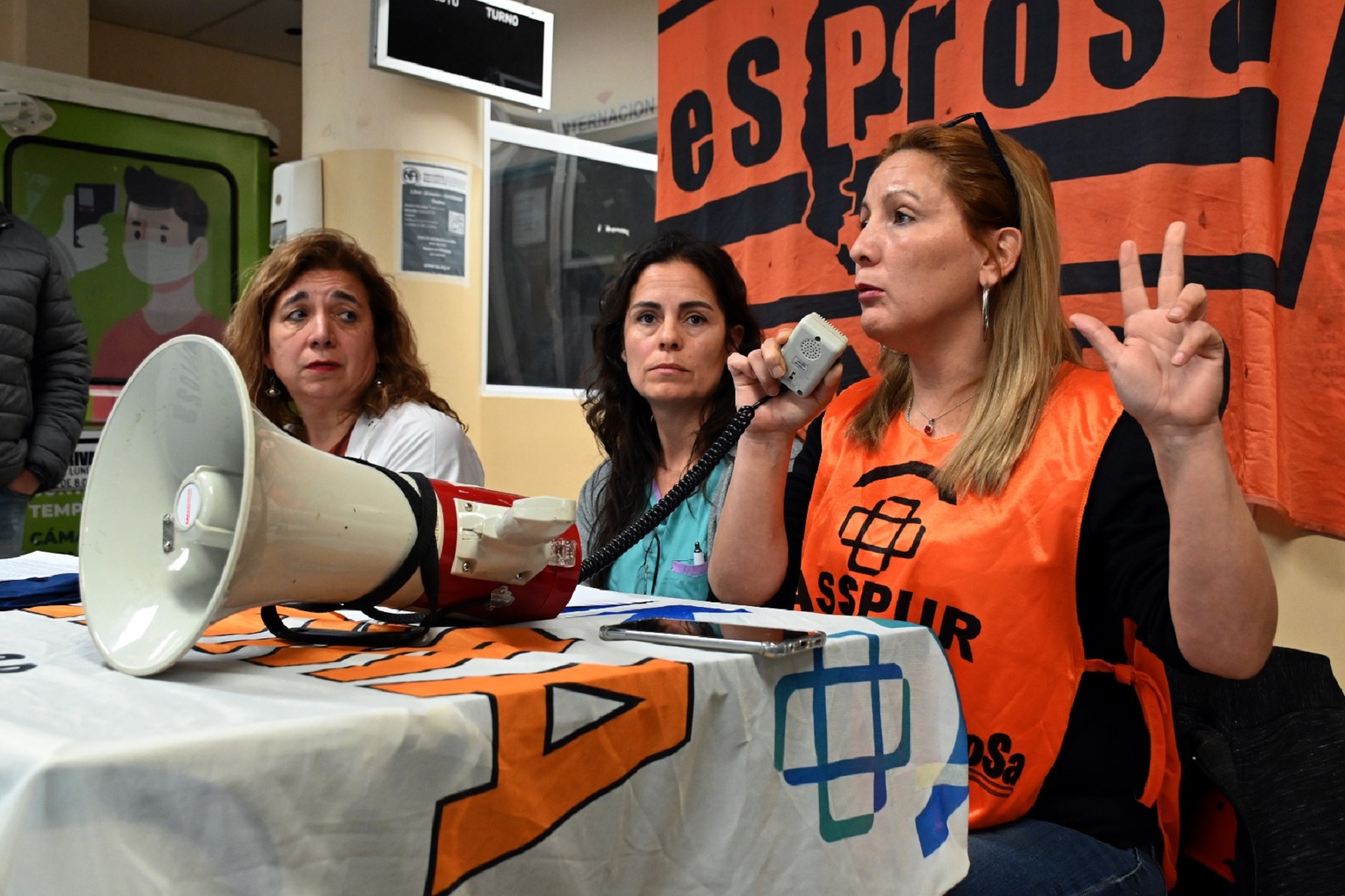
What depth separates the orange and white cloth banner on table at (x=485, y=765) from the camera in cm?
57

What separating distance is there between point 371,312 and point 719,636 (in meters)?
1.80

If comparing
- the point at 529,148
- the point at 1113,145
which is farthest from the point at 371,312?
the point at 529,148

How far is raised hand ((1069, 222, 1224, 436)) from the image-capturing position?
1.05 metres

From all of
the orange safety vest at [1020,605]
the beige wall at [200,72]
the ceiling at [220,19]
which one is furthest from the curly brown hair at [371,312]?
the beige wall at [200,72]

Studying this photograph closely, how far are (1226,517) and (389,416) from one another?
5.62 ft

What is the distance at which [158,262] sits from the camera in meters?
4.69

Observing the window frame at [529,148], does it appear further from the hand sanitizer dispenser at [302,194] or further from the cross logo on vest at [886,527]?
the cross logo on vest at [886,527]

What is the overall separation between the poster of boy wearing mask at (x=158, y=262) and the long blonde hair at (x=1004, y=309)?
3.86m

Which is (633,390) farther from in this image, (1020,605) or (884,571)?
(1020,605)

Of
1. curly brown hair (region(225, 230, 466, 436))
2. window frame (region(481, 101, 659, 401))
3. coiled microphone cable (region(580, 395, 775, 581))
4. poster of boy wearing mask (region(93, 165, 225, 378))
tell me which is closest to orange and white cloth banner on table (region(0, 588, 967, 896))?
coiled microphone cable (region(580, 395, 775, 581))

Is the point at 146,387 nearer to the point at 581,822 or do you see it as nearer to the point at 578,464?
the point at 581,822

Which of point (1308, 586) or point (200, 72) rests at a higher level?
point (200, 72)

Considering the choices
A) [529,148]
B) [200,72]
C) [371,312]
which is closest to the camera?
[371,312]

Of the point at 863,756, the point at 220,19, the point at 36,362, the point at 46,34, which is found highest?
the point at 220,19
